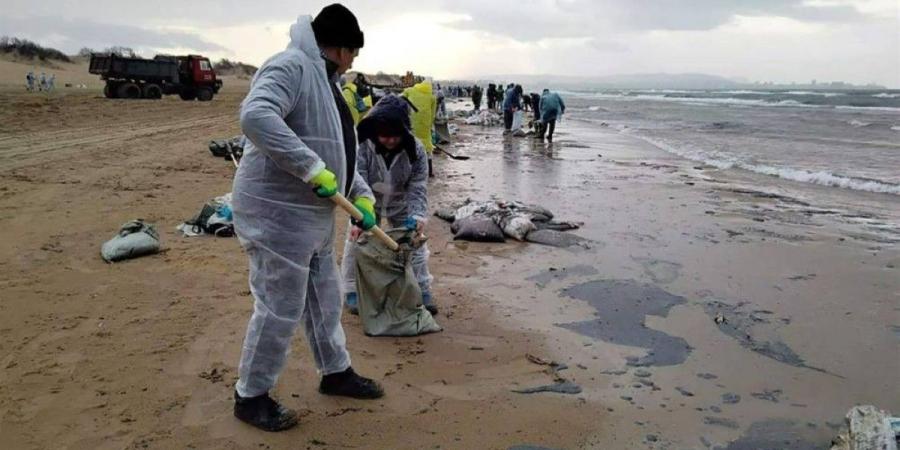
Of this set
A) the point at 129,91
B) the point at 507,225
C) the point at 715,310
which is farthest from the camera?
the point at 129,91

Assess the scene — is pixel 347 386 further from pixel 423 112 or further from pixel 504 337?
pixel 423 112

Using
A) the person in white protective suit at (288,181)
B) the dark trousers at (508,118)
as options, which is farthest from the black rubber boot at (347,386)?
the dark trousers at (508,118)

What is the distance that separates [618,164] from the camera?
42.4 ft

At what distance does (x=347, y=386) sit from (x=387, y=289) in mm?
948

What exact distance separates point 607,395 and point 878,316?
2.53 m

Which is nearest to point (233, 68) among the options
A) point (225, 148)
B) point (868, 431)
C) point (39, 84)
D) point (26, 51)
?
point (26, 51)

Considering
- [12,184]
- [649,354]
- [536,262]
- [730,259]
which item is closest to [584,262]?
[536,262]

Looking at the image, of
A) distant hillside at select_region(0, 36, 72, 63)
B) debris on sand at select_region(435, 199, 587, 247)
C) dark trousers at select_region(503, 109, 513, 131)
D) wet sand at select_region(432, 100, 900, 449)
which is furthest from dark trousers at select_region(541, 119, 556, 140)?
distant hillside at select_region(0, 36, 72, 63)

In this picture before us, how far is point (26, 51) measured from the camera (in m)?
43.2

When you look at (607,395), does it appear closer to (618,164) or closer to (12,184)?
(12,184)

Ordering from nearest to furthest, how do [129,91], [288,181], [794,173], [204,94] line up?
1. [288,181]
2. [794,173]
3. [129,91]
4. [204,94]

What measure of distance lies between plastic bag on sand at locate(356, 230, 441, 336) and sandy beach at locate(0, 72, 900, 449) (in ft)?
0.33

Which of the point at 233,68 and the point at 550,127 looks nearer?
the point at 550,127

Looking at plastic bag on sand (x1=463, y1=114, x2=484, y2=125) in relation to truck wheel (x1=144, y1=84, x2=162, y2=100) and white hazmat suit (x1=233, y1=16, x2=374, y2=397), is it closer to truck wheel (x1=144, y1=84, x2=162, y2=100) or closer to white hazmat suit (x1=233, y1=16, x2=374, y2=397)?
truck wheel (x1=144, y1=84, x2=162, y2=100)
